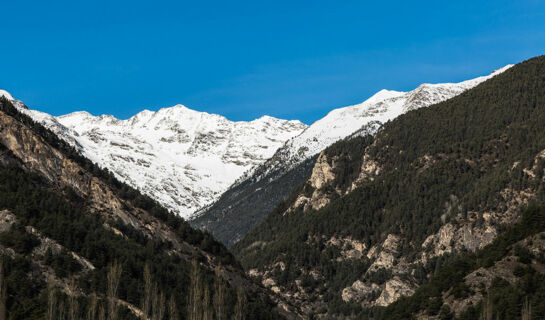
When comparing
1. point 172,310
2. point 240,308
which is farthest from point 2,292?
point 240,308

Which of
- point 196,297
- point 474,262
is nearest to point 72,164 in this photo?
point 196,297

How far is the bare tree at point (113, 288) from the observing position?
130000 millimetres

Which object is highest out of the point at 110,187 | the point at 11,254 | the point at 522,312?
the point at 110,187

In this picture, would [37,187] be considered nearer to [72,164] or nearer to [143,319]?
[72,164]

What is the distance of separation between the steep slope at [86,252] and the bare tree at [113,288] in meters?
0.23

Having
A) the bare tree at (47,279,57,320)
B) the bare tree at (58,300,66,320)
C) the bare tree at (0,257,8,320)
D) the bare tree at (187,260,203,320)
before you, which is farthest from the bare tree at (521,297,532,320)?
the bare tree at (0,257,8,320)

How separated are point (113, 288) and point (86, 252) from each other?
16.7 m

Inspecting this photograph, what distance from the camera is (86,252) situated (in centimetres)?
15650

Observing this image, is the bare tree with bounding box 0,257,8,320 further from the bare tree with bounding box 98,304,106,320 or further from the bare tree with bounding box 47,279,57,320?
the bare tree with bounding box 98,304,106,320

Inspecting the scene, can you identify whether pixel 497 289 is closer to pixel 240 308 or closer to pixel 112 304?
pixel 240 308

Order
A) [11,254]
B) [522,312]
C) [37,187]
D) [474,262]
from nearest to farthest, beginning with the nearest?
[522,312], [11,254], [474,262], [37,187]

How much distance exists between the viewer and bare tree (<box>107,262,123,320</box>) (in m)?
130

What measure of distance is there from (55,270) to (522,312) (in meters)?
78.9

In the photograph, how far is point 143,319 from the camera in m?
135
